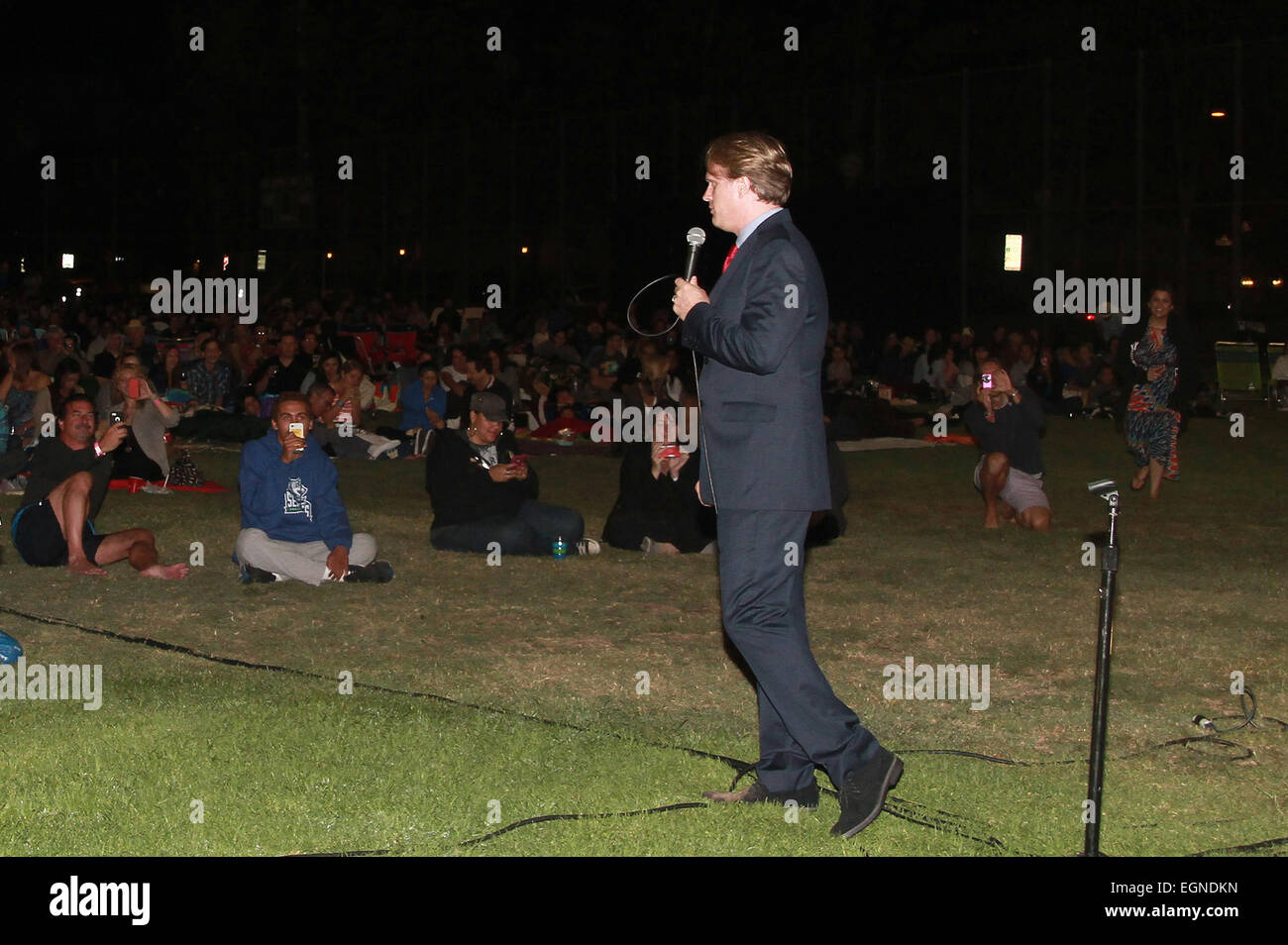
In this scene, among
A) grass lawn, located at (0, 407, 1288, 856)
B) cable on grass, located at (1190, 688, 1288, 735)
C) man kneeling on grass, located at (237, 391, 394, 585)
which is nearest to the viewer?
grass lawn, located at (0, 407, 1288, 856)

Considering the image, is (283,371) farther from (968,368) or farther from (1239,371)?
(1239,371)

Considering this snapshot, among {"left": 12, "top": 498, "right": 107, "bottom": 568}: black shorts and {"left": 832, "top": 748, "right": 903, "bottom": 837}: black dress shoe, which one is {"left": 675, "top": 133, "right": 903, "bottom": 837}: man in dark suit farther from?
{"left": 12, "top": 498, "right": 107, "bottom": 568}: black shorts

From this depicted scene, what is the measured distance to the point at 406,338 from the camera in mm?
32969

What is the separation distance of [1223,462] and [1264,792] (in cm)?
1220

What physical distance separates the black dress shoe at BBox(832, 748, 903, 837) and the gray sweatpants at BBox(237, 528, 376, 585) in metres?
5.48

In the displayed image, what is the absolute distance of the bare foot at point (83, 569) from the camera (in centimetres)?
986

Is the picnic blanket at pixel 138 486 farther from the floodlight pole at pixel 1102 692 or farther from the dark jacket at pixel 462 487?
the floodlight pole at pixel 1102 692

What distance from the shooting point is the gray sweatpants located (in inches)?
376

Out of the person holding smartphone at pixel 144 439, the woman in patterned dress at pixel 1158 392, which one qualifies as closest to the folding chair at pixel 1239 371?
the woman in patterned dress at pixel 1158 392

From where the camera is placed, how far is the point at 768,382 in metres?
4.65

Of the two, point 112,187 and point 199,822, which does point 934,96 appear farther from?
point 112,187

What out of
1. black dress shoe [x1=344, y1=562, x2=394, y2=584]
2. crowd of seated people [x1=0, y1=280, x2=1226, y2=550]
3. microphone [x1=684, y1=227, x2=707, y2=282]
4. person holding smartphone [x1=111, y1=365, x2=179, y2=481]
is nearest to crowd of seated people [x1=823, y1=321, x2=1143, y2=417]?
crowd of seated people [x1=0, y1=280, x2=1226, y2=550]

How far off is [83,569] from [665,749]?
5.38m

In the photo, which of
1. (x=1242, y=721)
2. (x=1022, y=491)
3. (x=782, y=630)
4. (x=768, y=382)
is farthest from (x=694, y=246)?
(x=1022, y=491)
